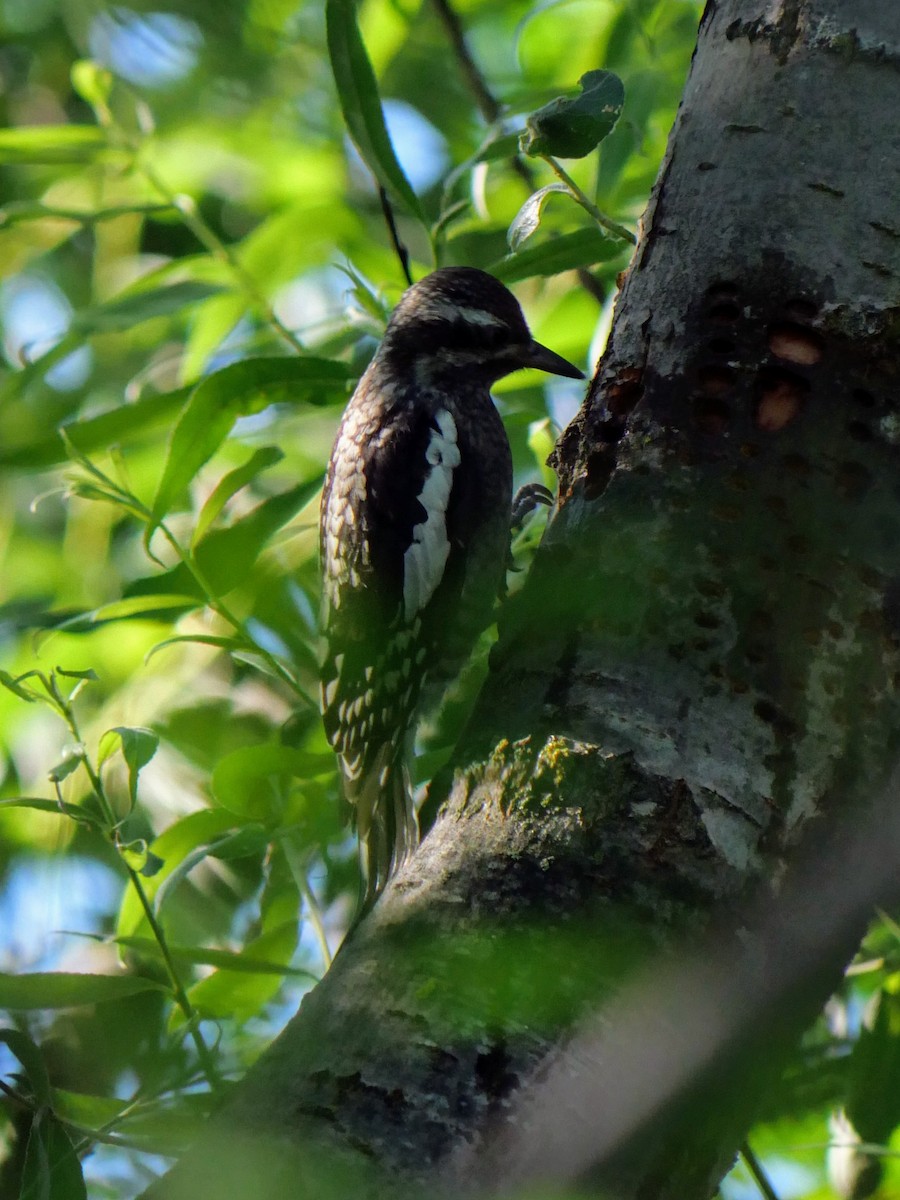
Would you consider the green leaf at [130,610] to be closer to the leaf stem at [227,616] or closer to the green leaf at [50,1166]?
the leaf stem at [227,616]

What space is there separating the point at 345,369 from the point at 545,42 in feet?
4.41

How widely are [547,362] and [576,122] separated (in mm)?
1160

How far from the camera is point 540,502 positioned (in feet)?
10.5

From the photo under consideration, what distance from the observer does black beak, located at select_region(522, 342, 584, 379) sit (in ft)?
10.1

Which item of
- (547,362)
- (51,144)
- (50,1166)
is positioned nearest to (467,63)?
(547,362)

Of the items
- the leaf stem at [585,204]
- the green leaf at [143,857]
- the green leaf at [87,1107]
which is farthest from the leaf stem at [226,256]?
the green leaf at [87,1107]

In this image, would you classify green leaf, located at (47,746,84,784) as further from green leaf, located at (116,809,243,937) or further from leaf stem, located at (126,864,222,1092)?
green leaf, located at (116,809,243,937)

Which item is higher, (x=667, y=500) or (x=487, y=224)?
(x=487, y=224)

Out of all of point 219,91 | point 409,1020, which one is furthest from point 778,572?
point 219,91

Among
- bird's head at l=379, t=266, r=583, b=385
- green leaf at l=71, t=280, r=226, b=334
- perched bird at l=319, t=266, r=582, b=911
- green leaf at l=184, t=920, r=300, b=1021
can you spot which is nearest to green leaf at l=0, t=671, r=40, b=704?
green leaf at l=184, t=920, r=300, b=1021

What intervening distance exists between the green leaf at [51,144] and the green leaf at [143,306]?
0.34m

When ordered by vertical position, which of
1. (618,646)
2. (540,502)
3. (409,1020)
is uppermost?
(540,502)

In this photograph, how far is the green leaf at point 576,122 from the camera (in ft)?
6.43

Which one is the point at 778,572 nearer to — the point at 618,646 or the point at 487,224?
the point at 618,646
